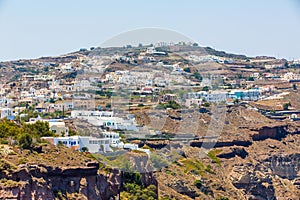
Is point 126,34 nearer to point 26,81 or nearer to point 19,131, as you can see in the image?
point 19,131

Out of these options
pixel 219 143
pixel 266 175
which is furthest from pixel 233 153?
pixel 266 175

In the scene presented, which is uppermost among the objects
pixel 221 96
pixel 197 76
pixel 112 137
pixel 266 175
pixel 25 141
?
pixel 25 141

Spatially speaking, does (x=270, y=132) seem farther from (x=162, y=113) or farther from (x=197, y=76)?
(x=162, y=113)

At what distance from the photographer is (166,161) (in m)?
38.6

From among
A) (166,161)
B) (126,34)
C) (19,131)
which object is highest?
(126,34)

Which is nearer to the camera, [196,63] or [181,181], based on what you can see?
[181,181]

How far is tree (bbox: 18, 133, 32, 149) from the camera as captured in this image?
85.6ft

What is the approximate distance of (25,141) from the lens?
1037 inches

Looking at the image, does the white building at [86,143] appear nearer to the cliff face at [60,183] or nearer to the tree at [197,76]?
the cliff face at [60,183]

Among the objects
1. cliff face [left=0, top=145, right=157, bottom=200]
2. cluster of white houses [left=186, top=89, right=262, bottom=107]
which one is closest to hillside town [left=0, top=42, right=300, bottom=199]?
cluster of white houses [left=186, top=89, right=262, bottom=107]

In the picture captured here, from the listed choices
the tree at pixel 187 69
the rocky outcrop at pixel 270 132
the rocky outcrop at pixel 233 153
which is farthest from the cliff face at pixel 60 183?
the rocky outcrop at pixel 270 132

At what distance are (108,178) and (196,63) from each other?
34739 mm

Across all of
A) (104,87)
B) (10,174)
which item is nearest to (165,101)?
(104,87)

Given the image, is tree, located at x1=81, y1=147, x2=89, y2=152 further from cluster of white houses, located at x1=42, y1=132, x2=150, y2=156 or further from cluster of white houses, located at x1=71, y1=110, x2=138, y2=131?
cluster of white houses, located at x1=71, y1=110, x2=138, y2=131
